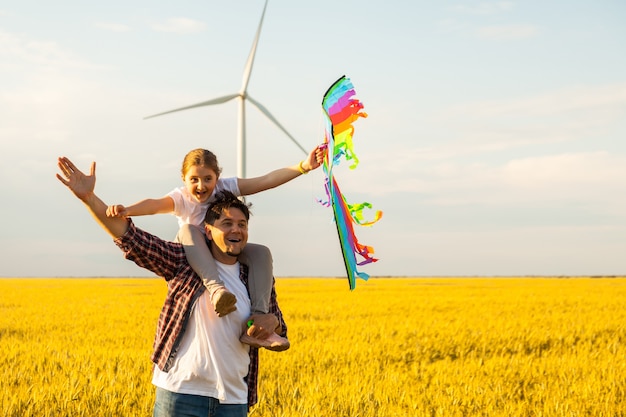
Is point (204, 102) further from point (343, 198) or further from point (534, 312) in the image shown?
point (343, 198)

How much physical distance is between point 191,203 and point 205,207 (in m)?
0.14

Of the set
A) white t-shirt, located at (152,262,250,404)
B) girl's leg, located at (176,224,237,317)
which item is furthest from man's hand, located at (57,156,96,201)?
white t-shirt, located at (152,262,250,404)

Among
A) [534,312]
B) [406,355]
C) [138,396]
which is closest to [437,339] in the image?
[406,355]

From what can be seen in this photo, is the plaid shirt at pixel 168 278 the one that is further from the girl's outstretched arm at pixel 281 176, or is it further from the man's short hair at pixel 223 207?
the girl's outstretched arm at pixel 281 176

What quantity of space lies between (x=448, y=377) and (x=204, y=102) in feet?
35.1

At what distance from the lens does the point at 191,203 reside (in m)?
4.62

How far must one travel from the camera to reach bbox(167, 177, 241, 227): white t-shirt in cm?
458

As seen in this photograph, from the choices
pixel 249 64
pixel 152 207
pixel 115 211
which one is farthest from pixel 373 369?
pixel 249 64

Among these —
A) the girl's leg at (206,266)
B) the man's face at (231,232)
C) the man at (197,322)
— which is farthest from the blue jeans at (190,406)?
the man's face at (231,232)

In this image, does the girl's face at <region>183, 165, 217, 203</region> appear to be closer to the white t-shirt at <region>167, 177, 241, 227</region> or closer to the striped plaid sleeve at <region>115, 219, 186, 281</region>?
the white t-shirt at <region>167, 177, 241, 227</region>

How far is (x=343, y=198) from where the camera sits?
420cm

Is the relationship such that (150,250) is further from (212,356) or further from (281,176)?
(281,176)

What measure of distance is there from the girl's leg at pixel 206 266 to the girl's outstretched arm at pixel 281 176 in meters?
0.72

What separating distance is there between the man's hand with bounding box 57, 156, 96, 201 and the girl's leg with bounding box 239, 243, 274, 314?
35.8 inches
